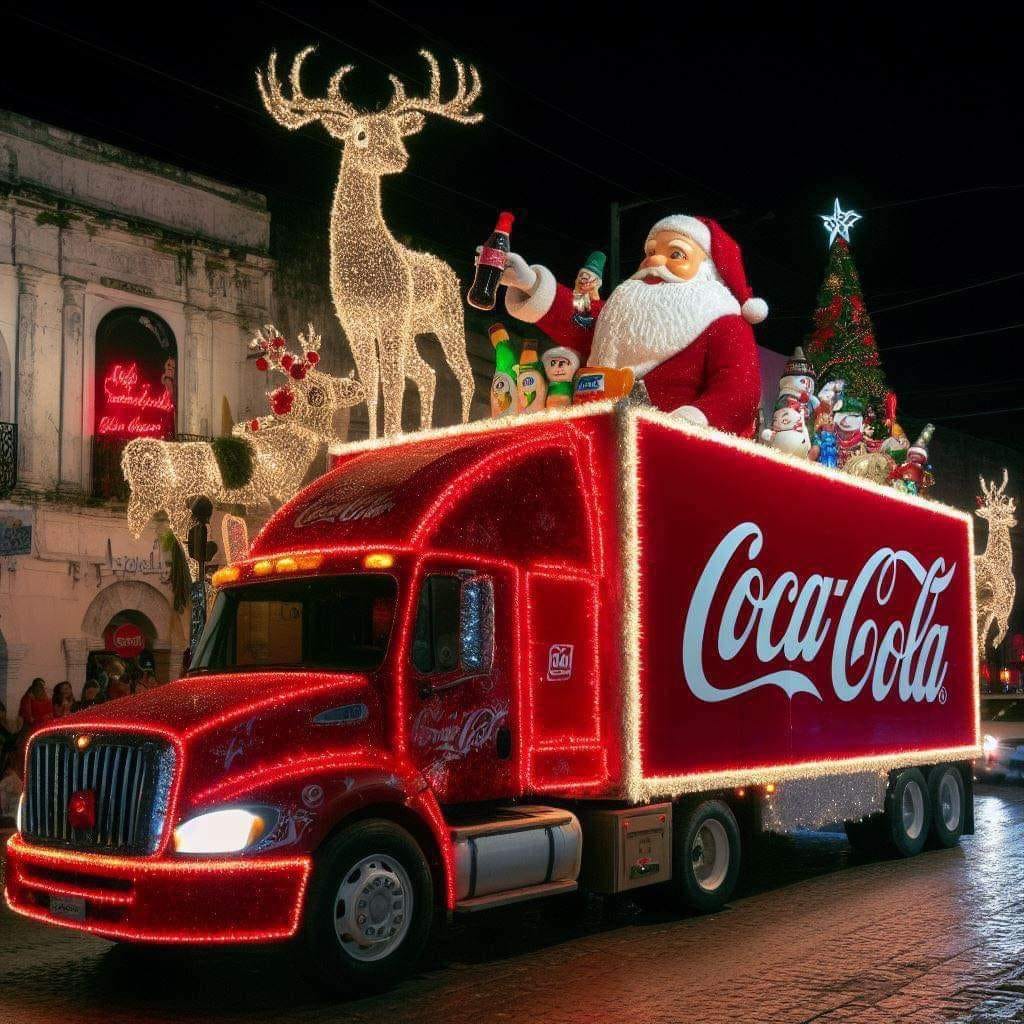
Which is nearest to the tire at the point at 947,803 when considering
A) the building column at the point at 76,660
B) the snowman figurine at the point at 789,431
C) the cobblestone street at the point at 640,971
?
the cobblestone street at the point at 640,971

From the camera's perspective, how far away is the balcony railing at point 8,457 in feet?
75.2

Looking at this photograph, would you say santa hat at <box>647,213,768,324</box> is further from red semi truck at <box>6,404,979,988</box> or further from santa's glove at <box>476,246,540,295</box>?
red semi truck at <box>6,404,979,988</box>

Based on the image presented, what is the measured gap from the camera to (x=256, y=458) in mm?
22641

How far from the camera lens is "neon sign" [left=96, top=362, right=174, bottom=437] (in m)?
24.5

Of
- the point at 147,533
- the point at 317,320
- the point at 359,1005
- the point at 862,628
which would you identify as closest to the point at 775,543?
the point at 862,628

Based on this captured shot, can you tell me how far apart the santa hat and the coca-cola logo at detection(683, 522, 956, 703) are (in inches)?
84.1

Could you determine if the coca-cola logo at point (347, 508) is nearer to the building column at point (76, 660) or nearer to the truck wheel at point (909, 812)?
the truck wheel at point (909, 812)

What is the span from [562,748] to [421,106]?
30.7 ft

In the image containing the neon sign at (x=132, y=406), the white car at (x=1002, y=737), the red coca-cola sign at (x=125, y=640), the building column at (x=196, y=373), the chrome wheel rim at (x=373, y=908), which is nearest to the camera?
the chrome wheel rim at (x=373, y=908)

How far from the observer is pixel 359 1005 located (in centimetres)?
726

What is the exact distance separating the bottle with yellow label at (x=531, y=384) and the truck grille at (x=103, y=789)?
4948 mm

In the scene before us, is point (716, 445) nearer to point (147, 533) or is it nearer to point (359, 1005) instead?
point (359, 1005)

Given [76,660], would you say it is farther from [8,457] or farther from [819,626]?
[819,626]

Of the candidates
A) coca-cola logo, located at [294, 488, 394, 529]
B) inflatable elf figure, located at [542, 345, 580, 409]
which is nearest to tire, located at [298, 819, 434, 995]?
coca-cola logo, located at [294, 488, 394, 529]
